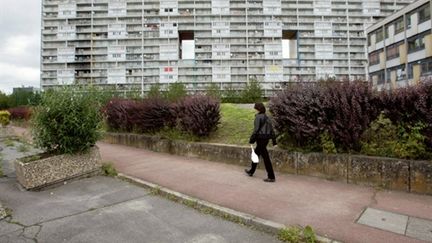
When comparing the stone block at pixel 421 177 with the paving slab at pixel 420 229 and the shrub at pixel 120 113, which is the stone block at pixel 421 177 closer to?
the paving slab at pixel 420 229

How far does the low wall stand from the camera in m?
5.72

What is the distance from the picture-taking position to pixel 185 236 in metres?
4.26

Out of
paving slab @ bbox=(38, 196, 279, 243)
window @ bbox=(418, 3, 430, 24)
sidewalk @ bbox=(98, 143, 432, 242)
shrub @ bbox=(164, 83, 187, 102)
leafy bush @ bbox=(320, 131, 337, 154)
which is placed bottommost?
paving slab @ bbox=(38, 196, 279, 243)

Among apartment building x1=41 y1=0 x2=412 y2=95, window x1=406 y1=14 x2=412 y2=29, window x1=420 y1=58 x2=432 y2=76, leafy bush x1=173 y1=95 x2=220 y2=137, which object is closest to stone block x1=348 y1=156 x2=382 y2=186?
leafy bush x1=173 y1=95 x2=220 y2=137

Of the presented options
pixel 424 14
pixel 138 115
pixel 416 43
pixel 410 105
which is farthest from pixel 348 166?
pixel 416 43

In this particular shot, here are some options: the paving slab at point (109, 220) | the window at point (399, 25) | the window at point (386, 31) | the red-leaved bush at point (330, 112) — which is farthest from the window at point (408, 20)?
the paving slab at point (109, 220)

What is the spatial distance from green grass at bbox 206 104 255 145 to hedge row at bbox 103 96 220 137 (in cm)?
36

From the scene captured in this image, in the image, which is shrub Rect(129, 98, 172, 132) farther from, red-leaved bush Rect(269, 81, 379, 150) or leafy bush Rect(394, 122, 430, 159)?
leafy bush Rect(394, 122, 430, 159)

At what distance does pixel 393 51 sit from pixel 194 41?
56.7 m

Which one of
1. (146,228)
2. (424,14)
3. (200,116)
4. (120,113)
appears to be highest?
(424,14)

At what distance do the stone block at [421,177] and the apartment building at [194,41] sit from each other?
8733cm

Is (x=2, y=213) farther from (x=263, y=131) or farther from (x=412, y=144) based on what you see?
(x=412, y=144)

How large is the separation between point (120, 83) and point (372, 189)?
92996 mm

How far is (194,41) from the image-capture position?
93.3 metres
